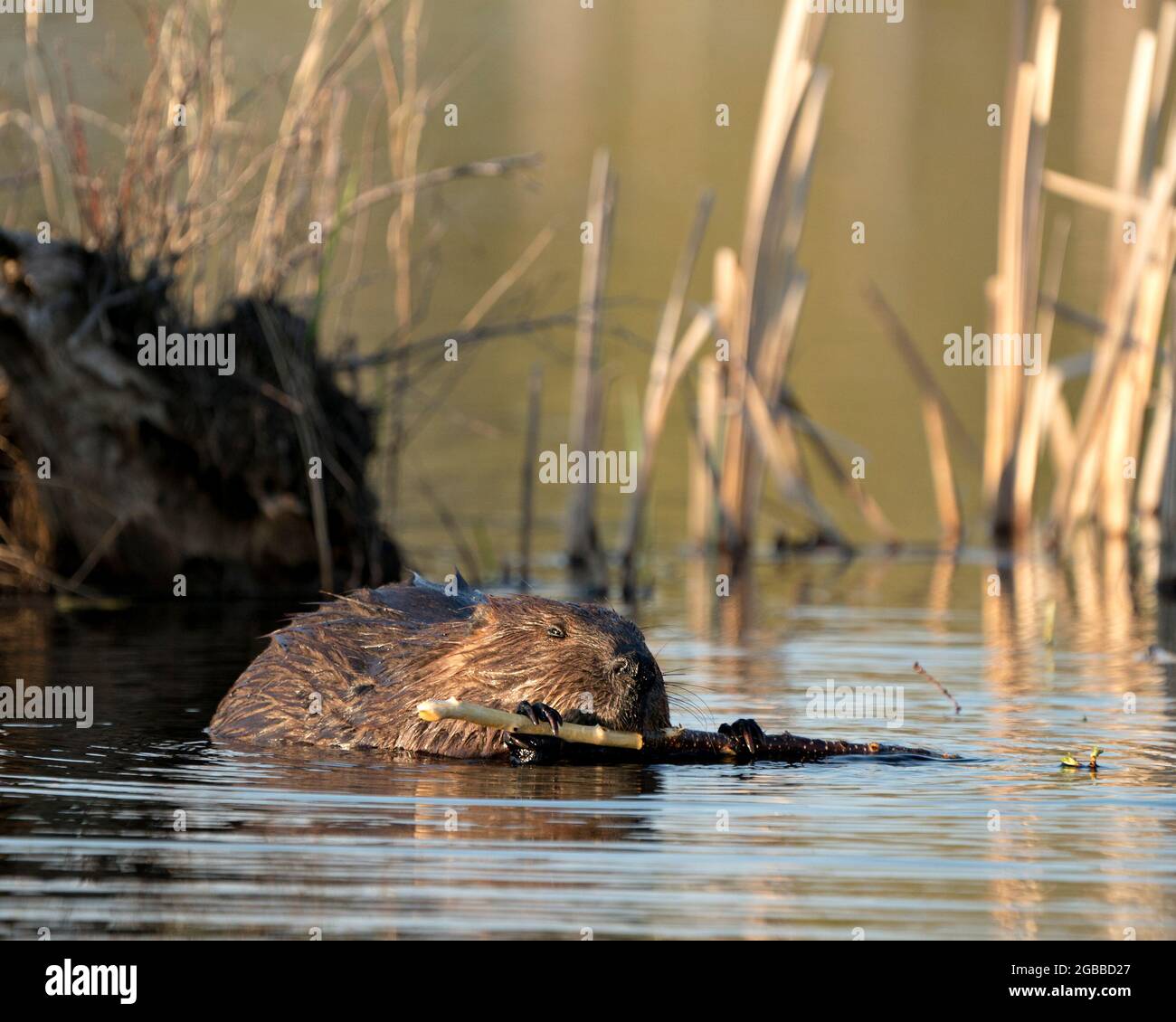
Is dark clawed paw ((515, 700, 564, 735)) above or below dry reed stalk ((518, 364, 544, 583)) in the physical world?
below

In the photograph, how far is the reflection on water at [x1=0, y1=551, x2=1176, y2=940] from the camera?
4.94 metres

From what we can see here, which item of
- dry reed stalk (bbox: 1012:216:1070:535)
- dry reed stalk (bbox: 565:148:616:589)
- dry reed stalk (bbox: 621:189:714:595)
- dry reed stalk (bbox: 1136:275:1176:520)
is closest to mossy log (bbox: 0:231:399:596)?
dry reed stalk (bbox: 565:148:616:589)

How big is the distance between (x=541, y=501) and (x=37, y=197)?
4.10m

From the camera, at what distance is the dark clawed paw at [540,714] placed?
6680mm

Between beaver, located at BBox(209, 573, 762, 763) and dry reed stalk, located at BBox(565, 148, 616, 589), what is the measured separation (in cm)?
488

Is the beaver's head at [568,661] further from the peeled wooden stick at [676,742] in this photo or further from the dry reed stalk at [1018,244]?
the dry reed stalk at [1018,244]

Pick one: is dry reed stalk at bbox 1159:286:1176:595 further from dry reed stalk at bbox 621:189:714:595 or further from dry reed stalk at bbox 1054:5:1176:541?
dry reed stalk at bbox 621:189:714:595

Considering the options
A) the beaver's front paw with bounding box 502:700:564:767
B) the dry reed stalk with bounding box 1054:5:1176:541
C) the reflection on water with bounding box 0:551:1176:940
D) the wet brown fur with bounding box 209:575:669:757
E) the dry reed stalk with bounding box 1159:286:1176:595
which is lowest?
the reflection on water with bounding box 0:551:1176:940

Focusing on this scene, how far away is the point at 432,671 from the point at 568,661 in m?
0.51

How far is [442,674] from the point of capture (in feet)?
23.3

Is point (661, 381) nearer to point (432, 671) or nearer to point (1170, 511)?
point (1170, 511)

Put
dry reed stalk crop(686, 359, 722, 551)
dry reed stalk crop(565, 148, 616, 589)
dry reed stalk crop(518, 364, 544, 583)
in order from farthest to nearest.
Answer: dry reed stalk crop(686, 359, 722, 551)
dry reed stalk crop(518, 364, 544, 583)
dry reed stalk crop(565, 148, 616, 589)

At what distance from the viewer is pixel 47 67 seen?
1106 centimetres
